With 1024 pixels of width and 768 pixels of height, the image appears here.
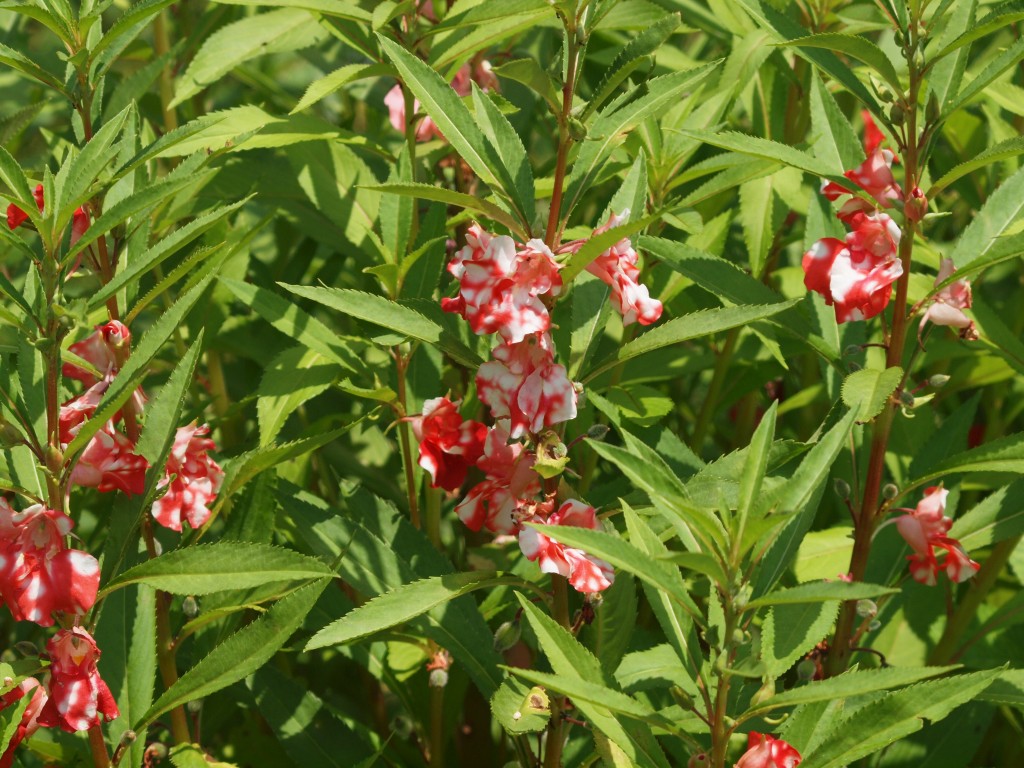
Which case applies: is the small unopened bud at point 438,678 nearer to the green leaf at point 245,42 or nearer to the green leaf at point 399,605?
the green leaf at point 399,605

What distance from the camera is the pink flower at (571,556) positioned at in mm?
1317

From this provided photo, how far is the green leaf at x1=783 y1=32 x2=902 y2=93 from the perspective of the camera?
1.37 metres

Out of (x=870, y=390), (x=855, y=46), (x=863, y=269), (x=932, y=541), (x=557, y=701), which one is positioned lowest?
(x=557, y=701)

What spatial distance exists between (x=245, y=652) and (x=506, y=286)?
50cm

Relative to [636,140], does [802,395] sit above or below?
below

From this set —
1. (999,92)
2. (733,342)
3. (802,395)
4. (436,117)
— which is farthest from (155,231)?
(999,92)

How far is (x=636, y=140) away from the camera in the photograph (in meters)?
1.88

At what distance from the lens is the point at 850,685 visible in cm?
118

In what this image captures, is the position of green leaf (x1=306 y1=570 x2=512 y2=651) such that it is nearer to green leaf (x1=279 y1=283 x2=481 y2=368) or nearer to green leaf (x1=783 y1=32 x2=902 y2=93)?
green leaf (x1=279 y1=283 x2=481 y2=368)

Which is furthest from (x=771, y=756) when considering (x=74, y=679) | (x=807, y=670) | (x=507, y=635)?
(x=74, y=679)

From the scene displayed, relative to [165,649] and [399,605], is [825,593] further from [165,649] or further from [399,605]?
[165,649]

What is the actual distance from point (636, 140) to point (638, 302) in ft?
1.94

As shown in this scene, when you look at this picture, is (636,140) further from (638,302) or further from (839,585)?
(839,585)

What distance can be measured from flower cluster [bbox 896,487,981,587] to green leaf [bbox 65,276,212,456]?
3.01 ft
